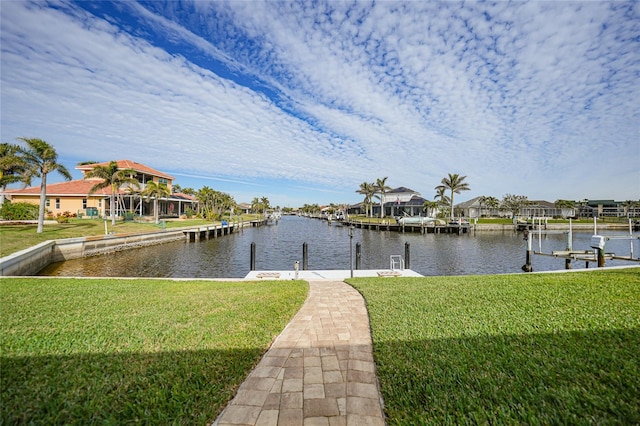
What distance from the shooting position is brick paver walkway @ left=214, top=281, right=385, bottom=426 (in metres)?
3.09

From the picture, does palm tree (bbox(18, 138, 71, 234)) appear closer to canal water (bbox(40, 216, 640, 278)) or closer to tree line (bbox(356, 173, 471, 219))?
canal water (bbox(40, 216, 640, 278))

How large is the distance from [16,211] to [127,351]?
107 ft

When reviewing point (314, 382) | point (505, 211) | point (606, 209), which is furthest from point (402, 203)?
point (606, 209)

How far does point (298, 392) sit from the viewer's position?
11.5 feet

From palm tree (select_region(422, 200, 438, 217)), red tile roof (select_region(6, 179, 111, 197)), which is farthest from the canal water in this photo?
palm tree (select_region(422, 200, 438, 217))

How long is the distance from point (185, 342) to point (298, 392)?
90.3 inches

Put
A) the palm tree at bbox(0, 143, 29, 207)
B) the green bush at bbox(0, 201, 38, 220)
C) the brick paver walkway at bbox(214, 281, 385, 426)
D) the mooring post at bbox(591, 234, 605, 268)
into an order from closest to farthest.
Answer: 1. the brick paver walkway at bbox(214, 281, 385, 426)
2. the mooring post at bbox(591, 234, 605, 268)
3. the palm tree at bbox(0, 143, 29, 207)
4. the green bush at bbox(0, 201, 38, 220)

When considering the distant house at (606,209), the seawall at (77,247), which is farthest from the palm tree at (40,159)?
the distant house at (606,209)

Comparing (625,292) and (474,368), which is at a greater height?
(625,292)

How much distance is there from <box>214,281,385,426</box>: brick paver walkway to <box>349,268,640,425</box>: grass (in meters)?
0.26

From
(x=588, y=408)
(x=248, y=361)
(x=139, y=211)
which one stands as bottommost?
(x=248, y=361)

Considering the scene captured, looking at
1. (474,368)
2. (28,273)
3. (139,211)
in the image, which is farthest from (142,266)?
(139,211)

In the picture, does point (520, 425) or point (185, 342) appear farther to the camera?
point (185, 342)

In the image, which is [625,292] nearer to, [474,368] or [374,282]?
[474,368]
